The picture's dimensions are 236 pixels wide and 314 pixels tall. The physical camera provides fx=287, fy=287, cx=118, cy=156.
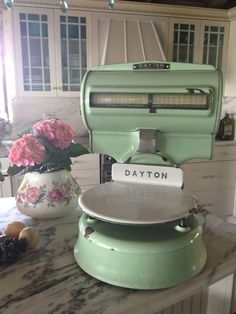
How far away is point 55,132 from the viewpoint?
0.96m

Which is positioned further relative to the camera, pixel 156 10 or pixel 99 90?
pixel 156 10

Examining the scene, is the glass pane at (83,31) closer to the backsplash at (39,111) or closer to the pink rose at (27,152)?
the backsplash at (39,111)

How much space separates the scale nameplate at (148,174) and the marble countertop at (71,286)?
8.5 inches

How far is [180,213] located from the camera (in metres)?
0.69

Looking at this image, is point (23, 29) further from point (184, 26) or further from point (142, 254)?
point (142, 254)

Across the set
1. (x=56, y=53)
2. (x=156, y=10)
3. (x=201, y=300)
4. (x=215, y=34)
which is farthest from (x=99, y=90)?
(x=215, y=34)

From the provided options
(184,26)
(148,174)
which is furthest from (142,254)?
(184,26)

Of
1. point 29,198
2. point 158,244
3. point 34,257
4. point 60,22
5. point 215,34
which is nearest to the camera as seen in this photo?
point 158,244

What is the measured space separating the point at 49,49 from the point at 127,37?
2.29 feet

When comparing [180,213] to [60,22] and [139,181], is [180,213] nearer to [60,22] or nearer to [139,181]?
[139,181]

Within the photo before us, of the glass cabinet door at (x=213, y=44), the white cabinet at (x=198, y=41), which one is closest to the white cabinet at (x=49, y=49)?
the white cabinet at (x=198, y=41)

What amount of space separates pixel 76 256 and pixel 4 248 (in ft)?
0.63

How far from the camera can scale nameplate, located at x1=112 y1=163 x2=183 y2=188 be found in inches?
33.9

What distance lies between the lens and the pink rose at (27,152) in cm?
91
